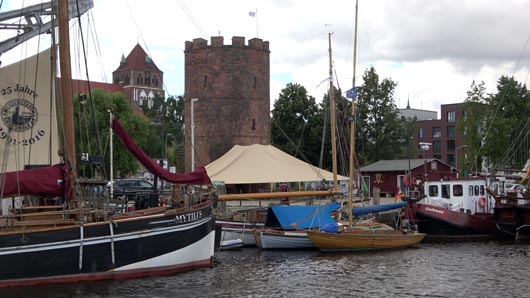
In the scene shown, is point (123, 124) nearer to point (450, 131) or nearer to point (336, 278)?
point (336, 278)

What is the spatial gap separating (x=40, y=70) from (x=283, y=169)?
51.5 feet

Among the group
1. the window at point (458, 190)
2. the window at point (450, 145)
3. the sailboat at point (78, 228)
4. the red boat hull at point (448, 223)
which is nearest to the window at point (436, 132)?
the window at point (450, 145)

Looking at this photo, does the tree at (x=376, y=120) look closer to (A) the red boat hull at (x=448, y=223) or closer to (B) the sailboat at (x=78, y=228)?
(A) the red boat hull at (x=448, y=223)

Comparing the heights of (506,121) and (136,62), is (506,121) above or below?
below

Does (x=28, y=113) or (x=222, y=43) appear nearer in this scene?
(x=28, y=113)

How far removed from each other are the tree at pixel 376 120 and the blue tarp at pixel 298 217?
42.7 meters

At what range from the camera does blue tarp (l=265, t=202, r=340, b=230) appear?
102 feet

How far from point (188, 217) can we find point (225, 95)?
39727mm

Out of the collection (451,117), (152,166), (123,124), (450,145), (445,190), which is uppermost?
(451,117)

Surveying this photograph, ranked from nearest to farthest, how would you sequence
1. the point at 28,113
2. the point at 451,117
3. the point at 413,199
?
1. the point at 28,113
2. the point at 413,199
3. the point at 451,117

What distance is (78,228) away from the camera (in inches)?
799

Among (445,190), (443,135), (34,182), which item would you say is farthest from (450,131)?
(34,182)

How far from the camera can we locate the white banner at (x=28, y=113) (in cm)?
2506

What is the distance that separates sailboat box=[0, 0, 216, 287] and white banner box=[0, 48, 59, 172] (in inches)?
6.8
